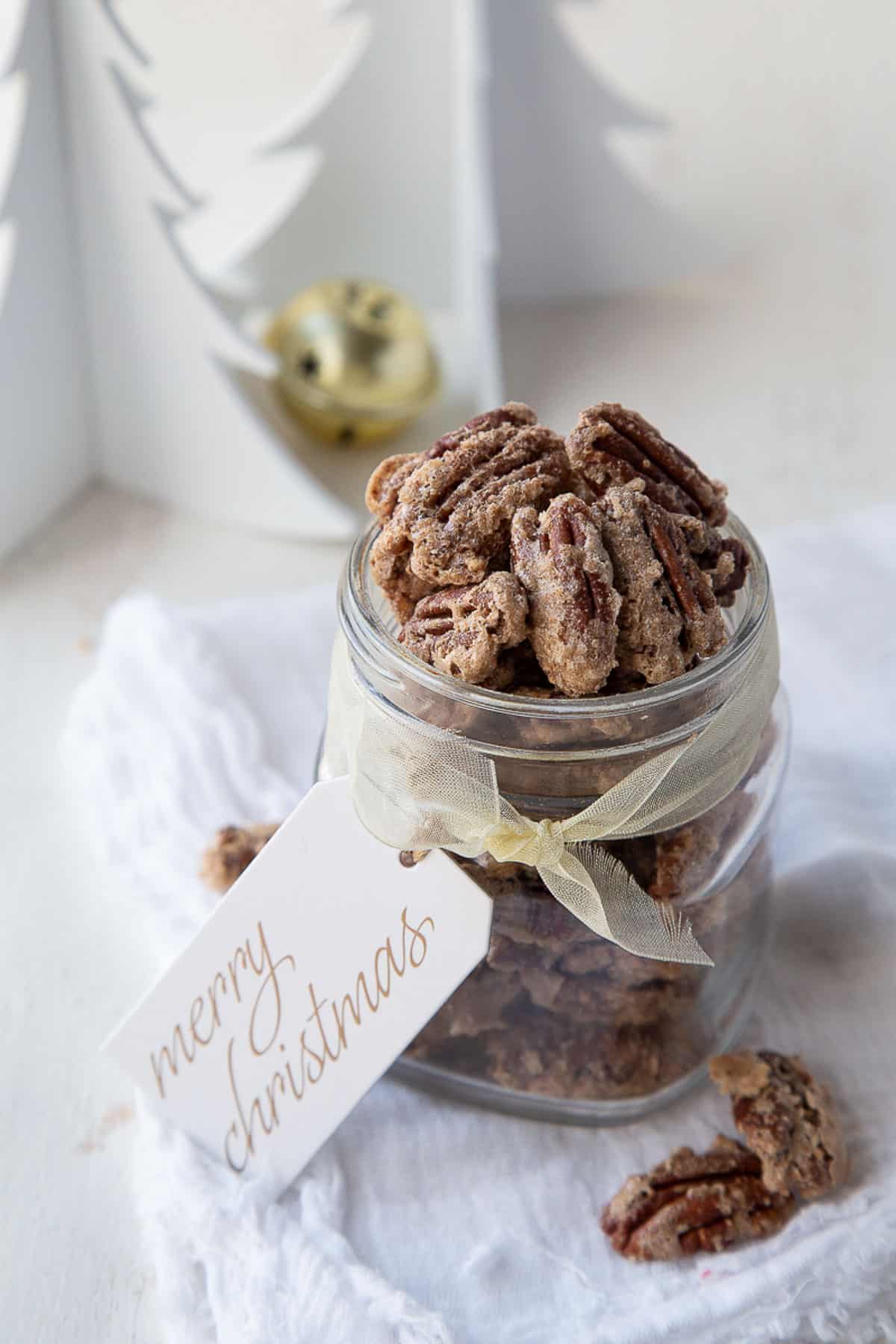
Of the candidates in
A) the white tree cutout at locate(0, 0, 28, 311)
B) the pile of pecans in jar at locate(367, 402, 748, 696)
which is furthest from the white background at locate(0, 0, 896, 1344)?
the pile of pecans in jar at locate(367, 402, 748, 696)

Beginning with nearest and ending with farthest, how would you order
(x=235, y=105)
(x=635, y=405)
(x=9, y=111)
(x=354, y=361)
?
(x=9, y=111) → (x=354, y=361) → (x=635, y=405) → (x=235, y=105)

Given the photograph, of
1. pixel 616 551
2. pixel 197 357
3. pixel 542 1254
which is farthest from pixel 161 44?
pixel 542 1254

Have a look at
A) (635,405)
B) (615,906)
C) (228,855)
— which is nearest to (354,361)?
(635,405)

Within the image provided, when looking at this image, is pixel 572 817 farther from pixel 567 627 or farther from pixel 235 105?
pixel 235 105

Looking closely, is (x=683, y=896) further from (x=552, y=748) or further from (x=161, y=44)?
(x=161, y=44)

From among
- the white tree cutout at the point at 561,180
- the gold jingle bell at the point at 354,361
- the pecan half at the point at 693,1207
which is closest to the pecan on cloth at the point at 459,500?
the pecan half at the point at 693,1207

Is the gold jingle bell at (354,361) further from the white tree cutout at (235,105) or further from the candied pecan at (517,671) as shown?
the candied pecan at (517,671)

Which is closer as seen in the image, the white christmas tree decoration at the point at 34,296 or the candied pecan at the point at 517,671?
the candied pecan at the point at 517,671
